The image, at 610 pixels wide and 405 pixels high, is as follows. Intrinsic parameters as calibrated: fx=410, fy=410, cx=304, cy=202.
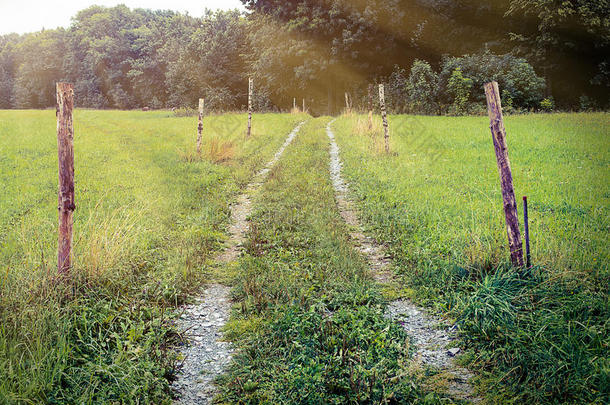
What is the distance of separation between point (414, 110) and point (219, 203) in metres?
31.0

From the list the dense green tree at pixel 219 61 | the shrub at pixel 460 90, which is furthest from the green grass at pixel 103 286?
the dense green tree at pixel 219 61

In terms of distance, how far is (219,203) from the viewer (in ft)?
31.7

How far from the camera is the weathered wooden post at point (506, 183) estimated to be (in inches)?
204

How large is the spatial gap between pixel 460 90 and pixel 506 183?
30.5 metres

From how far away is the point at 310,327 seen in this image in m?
4.54

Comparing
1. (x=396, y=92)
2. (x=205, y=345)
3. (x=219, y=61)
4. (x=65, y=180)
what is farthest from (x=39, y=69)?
(x=205, y=345)

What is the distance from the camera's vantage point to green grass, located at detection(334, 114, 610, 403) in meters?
3.71

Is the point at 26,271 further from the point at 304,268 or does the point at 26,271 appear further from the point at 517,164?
the point at 517,164

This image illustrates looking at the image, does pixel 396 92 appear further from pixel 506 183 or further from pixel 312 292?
pixel 312 292

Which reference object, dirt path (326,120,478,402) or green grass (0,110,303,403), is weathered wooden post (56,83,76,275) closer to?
green grass (0,110,303,403)

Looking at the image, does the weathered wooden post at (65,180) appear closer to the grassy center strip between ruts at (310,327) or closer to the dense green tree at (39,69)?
the grassy center strip between ruts at (310,327)

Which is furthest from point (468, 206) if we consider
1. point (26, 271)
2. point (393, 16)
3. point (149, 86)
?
point (149, 86)

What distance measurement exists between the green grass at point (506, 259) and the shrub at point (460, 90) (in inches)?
799

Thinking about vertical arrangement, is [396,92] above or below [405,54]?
below
